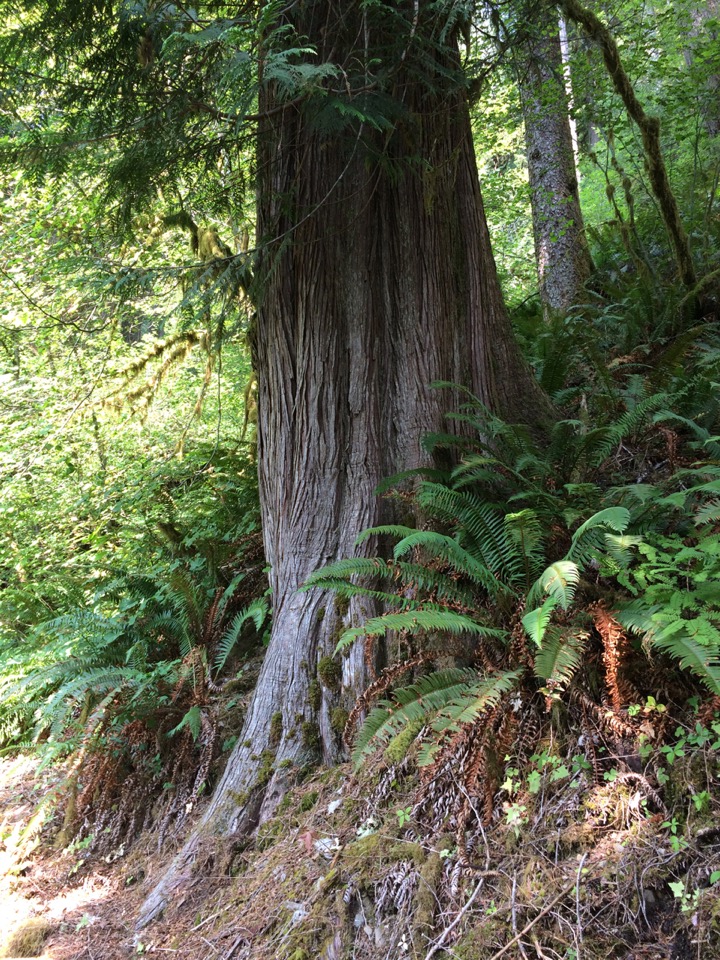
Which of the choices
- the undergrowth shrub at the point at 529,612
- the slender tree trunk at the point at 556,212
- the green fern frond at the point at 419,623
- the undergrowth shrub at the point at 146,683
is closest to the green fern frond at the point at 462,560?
the undergrowth shrub at the point at 529,612

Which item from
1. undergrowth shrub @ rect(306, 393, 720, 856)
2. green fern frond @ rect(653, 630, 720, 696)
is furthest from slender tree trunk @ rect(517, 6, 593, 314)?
green fern frond @ rect(653, 630, 720, 696)

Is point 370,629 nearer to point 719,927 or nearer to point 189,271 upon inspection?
point 719,927

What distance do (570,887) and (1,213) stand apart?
7587 millimetres

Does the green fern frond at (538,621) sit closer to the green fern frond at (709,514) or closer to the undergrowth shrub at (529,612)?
the undergrowth shrub at (529,612)

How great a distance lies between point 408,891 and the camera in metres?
2.55

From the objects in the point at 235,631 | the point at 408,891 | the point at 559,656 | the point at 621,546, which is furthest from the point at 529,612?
the point at 235,631

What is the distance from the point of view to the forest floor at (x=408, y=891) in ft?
6.82

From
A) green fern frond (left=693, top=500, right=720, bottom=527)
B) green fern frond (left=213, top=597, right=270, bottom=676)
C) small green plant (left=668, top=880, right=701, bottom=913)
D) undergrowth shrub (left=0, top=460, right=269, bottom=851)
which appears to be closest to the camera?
small green plant (left=668, top=880, right=701, bottom=913)

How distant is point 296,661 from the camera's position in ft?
12.2

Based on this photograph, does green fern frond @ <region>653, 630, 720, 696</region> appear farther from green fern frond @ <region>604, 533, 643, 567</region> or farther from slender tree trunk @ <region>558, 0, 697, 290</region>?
slender tree trunk @ <region>558, 0, 697, 290</region>

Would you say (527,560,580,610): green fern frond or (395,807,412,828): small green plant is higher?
(527,560,580,610): green fern frond

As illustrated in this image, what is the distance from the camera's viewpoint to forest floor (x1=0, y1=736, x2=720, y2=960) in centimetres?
208

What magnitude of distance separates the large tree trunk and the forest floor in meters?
0.62

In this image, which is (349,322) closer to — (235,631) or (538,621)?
(235,631)
